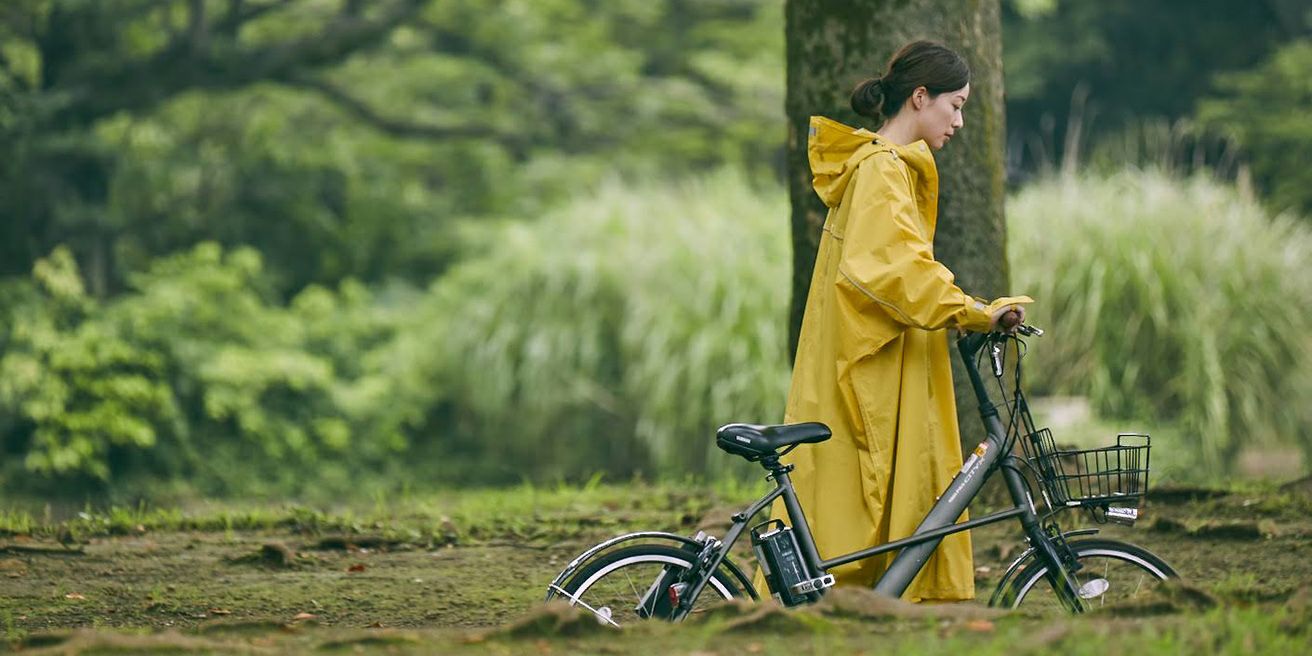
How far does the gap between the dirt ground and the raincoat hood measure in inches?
45.9

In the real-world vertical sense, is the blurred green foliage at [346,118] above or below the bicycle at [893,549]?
above

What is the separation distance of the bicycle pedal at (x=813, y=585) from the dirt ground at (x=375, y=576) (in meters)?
0.26

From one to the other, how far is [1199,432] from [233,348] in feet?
25.1

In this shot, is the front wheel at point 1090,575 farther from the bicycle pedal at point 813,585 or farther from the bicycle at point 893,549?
the bicycle pedal at point 813,585

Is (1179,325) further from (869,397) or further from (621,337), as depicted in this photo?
(869,397)

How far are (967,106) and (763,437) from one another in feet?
8.64

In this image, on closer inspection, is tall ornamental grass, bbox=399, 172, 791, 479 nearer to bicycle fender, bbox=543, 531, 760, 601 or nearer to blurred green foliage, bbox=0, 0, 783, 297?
blurred green foliage, bbox=0, 0, 783, 297

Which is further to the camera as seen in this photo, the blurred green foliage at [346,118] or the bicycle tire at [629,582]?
the blurred green foliage at [346,118]

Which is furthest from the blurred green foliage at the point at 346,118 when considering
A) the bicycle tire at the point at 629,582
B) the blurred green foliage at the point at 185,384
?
the bicycle tire at the point at 629,582

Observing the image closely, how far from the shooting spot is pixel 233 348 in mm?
13422

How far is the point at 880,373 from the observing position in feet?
13.8

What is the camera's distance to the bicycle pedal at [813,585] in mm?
4023

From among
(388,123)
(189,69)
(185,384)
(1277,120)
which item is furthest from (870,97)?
(1277,120)

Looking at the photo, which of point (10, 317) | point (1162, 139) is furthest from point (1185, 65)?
point (10, 317)
